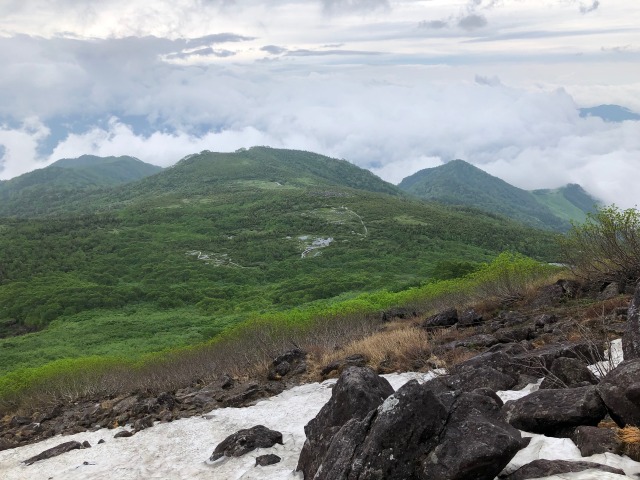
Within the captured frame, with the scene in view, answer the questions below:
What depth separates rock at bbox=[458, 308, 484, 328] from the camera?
1102 inches

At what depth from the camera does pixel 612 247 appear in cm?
2711

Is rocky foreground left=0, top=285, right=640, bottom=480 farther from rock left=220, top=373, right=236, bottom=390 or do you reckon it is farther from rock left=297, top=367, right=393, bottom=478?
rock left=220, top=373, right=236, bottom=390

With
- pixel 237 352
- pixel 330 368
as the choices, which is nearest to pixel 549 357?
pixel 330 368

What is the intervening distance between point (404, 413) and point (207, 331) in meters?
94.6

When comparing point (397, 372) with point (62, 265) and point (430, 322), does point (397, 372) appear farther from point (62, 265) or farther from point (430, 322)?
point (62, 265)

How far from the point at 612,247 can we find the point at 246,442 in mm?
21957

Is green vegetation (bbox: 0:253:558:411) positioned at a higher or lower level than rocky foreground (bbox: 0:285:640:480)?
A: lower

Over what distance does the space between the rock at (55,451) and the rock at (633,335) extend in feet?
58.6

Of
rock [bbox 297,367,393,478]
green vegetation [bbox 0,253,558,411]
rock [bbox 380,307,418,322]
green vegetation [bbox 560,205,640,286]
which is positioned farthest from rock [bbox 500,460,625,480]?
rock [bbox 380,307,418,322]

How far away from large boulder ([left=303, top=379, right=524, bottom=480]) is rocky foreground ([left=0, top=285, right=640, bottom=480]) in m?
0.02

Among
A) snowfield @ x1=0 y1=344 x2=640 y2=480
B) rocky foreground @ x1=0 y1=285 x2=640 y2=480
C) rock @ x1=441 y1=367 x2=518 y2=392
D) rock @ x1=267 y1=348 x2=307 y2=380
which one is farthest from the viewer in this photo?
rock @ x1=267 y1=348 x2=307 y2=380

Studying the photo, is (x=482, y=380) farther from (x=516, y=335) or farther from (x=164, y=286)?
(x=164, y=286)

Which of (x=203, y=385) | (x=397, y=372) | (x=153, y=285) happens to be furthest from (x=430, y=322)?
(x=153, y=285)

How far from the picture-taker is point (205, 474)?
1434cm
